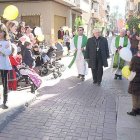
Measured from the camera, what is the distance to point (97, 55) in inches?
433

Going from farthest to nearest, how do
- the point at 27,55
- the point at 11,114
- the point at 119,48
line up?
the point at 119,48
the point at 27,55
the point at 11,114

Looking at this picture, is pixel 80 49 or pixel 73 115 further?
pixel 80 49

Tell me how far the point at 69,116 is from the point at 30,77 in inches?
92.9

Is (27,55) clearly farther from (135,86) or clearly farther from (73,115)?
(135,86)

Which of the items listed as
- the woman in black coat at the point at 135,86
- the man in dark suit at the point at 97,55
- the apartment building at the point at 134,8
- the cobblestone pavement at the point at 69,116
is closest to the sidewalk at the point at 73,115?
the cobblestone pavement at the point at 69,116

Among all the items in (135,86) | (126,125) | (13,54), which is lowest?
(126,125)

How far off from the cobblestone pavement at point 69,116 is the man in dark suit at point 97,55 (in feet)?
2.29

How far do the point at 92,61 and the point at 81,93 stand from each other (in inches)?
69.7

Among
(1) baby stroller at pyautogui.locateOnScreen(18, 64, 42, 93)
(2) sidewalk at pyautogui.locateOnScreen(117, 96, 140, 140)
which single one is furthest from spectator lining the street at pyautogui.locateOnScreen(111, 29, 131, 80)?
(2) sidewalk at pyautogui.locateOnScreen(117, 96, 140, 140)

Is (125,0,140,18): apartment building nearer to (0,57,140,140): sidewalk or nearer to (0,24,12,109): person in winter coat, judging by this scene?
(0,57,140,140): sidewalk

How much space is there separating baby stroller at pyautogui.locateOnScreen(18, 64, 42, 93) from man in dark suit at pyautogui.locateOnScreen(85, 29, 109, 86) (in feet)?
7.68

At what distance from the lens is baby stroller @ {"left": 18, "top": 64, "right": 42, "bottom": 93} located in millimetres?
9055

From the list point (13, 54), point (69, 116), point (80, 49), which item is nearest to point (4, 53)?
point (13, 54)

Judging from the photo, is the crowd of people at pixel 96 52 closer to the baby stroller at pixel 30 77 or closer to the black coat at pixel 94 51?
the black coat at pixel 94 51
